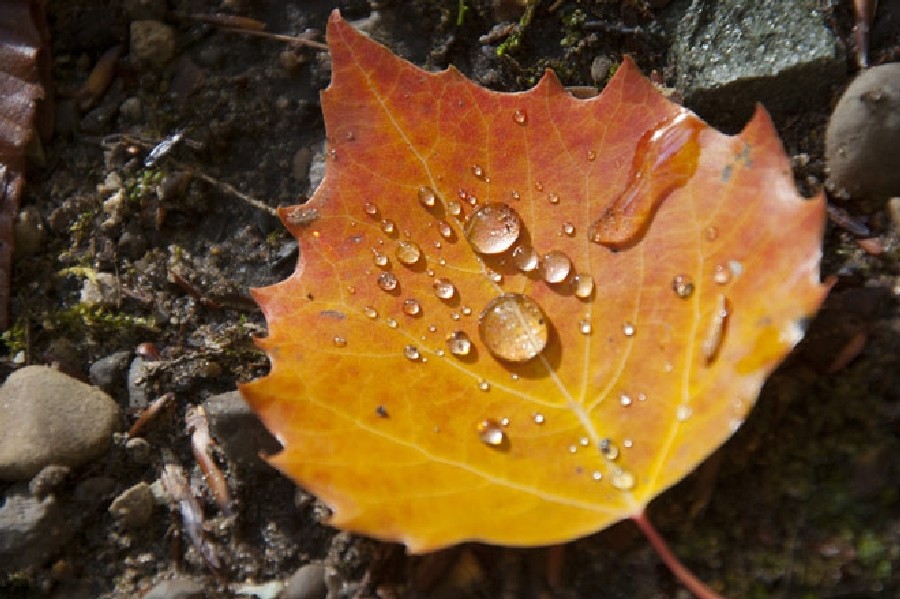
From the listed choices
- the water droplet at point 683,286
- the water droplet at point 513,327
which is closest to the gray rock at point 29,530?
the water droplet at point 513,327

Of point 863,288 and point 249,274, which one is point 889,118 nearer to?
point 863,288

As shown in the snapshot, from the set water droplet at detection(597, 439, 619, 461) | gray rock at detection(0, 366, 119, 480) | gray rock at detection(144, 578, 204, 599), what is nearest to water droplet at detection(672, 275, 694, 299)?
water droplet at detection(597, 439, 619, 461)

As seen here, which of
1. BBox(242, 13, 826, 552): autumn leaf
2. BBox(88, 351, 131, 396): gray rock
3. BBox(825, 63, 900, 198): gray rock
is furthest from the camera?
BBox(88, 351, 131, 396): gray rock

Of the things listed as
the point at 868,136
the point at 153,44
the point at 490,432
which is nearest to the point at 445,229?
the point at 490,432

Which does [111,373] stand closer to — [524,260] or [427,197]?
[427,197]

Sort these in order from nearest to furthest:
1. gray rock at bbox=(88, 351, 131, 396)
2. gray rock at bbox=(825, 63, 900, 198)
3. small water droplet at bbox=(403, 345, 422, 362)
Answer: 1. small water droplet at bbox=(403, 345, 422, 362)
2. gray rock at bbox=(825, 63, 900, 198)
3. gray rock at bbox=(88, 351, 131, 396)

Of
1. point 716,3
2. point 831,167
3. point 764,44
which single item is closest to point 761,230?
point 831,167

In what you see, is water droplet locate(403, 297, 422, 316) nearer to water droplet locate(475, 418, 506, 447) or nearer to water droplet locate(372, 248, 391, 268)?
water droplet locate(372, 248, 391, 268)
